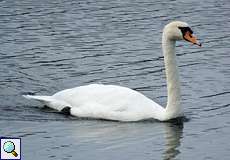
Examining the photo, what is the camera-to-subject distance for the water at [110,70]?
1464cm

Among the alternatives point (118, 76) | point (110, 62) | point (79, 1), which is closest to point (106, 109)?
point (118, 76)

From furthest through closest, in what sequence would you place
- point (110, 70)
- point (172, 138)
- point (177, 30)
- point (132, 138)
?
point (110, 70), point (177, 30), point (172, 138), point (132, 138)

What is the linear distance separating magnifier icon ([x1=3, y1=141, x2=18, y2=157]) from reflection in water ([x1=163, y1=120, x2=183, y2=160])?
3245 millimetres

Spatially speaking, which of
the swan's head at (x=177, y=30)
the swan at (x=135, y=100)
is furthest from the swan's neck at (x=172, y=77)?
the swan's head at (x=177, y=30)

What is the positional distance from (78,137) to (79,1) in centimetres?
1483

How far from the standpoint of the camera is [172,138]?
15.2m

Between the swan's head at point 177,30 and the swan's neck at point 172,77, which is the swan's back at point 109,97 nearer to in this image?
the swan's neck at point 172,77

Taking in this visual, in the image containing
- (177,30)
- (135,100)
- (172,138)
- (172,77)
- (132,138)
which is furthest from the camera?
(172,77)

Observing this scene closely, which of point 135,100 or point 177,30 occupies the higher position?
point 177,30

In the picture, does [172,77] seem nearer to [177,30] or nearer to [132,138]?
[177,30]

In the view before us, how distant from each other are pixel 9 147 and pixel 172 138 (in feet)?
14.8

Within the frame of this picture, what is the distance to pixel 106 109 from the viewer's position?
16.3 m

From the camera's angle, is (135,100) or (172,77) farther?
(172,77)

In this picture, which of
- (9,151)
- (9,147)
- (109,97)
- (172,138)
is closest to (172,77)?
(109,97)
